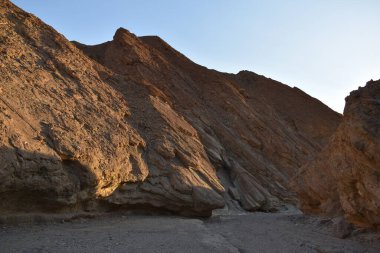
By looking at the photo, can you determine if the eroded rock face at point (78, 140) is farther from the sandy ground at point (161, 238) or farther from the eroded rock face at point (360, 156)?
the eroded rock face at point (360, 156)

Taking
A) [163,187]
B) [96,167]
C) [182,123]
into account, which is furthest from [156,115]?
[96,167]

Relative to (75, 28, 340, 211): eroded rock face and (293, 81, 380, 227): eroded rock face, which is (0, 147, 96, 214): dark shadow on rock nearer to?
(75, 28, 340, 211): eroded rock face

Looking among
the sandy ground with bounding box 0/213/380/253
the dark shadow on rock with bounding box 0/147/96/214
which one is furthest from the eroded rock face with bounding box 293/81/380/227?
the dark shadow on rock with bounding box 0/147/96/214

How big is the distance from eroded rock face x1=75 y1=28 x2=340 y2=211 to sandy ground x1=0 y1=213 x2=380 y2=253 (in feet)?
24.6

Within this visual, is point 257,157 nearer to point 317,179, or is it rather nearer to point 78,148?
point 317,179

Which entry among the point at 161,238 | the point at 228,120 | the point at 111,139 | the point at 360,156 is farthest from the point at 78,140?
the point at 228,120

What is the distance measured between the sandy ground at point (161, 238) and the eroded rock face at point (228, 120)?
749 centimetres

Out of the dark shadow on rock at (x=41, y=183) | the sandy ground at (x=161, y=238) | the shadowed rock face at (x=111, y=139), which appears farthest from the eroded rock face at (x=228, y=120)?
the sandy ground at (x=161, y=238)

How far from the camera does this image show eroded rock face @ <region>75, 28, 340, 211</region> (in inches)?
918

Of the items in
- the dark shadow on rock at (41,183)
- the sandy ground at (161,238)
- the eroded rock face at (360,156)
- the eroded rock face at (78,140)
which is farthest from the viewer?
the eroded rock face at (78,140)

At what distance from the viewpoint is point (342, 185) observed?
37.7ft

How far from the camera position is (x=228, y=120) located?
30.7 meters

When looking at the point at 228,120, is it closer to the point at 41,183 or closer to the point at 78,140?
the point at 78,140

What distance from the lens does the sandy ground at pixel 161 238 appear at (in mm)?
8359
